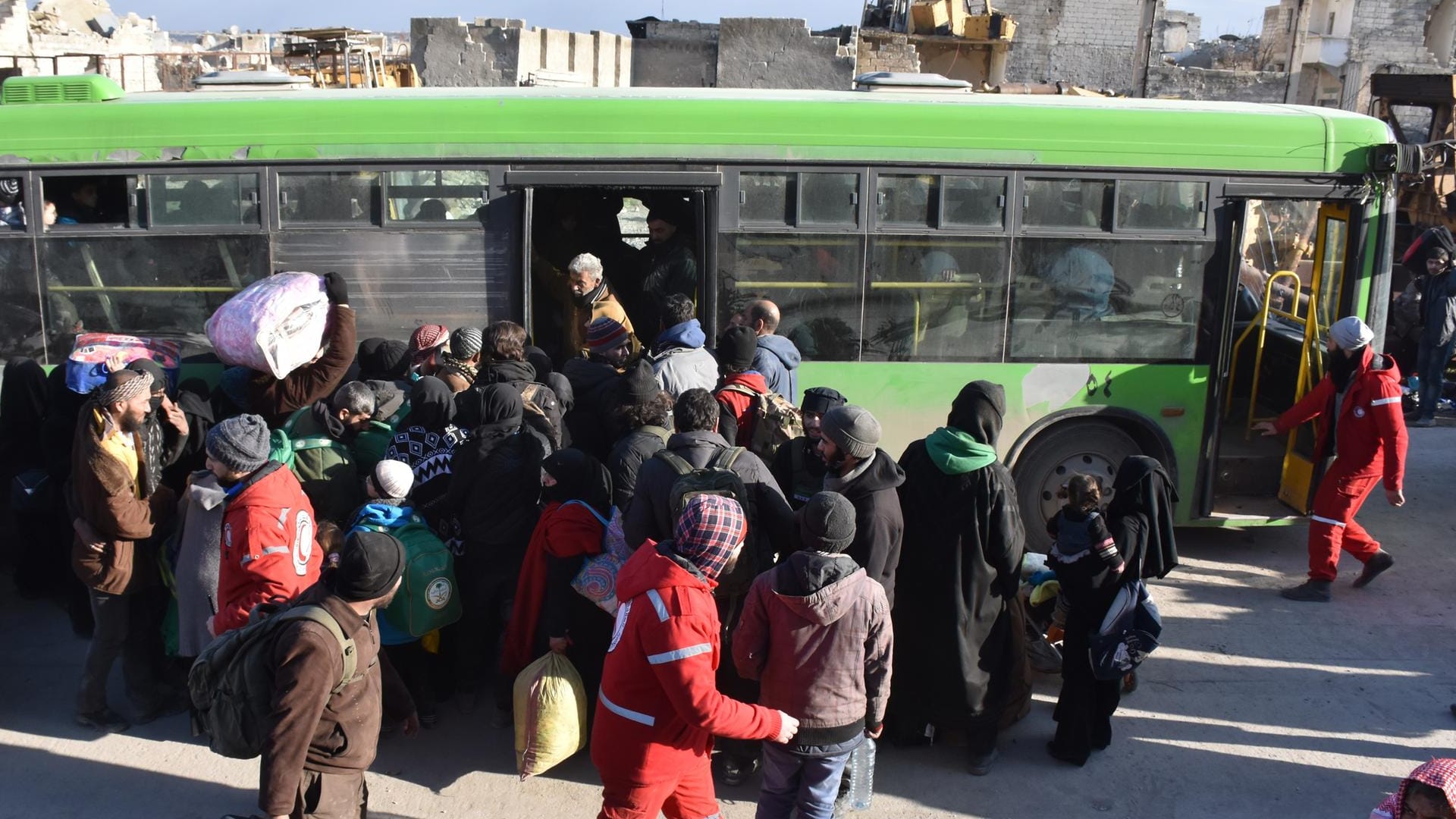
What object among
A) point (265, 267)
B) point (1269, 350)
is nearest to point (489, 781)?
point (265, 267)

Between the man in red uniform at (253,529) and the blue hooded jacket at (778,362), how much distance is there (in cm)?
261

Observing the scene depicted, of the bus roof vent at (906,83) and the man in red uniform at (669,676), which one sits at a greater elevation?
the bus roof vent at (906,83)

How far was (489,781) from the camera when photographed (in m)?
5.01

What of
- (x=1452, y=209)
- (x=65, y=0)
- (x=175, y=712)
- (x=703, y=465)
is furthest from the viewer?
(x=65, y=0)

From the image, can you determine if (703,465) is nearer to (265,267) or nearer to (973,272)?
(973,272)

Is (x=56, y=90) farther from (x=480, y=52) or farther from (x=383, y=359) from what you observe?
(x=480, y=52)

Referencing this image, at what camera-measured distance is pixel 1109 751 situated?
532 cm

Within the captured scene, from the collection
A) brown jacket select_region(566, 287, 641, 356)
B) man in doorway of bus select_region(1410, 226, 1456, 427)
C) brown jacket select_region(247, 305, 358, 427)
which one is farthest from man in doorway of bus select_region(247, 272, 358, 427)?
man in doorway of bus select_region(1410, 226, 1456, 427)

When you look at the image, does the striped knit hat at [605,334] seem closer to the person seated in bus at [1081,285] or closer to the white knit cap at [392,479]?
the white knit cap at [392,479]

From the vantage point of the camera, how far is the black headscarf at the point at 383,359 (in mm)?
6445

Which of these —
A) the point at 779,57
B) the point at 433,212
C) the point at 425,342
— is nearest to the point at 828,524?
the point at 425,342

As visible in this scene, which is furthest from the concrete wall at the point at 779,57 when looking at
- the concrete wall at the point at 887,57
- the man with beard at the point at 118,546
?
the man with beard at the point at 118,546

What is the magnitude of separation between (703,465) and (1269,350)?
5.44 m

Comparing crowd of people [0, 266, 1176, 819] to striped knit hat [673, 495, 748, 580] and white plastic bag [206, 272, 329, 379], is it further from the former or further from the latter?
white plastic bag [206, 272, 329, 379]
